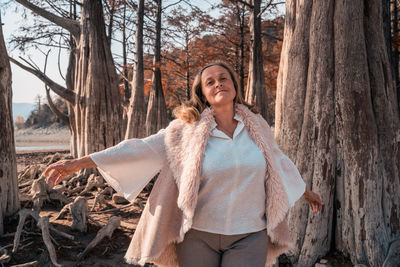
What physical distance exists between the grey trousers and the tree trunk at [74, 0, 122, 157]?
6.03 m

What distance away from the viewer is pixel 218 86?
6.79 ft

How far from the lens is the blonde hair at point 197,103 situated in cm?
210

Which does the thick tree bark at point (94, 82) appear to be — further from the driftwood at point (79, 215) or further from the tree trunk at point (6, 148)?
the driftwood at point (79, 215)

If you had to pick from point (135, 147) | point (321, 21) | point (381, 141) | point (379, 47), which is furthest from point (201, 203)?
point (379, 47)

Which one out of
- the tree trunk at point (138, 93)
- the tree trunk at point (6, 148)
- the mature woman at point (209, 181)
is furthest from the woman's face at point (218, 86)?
the tree trunk at point (138, 93)

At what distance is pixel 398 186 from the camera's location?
10.5 feet

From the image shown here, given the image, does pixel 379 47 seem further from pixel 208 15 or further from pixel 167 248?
pixel 208 15

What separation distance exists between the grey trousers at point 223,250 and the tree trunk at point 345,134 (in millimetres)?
1564

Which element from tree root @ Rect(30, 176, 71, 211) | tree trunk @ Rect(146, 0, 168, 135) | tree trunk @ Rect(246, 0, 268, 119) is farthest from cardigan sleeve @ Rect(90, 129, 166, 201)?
tree trunk @ Rect(146, 0, 168, 135)

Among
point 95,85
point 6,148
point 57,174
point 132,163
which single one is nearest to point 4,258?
point 6,148

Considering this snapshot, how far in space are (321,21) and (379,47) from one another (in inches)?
27.0

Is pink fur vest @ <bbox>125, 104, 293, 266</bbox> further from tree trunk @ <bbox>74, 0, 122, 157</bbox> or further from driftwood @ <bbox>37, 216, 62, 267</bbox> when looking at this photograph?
tree trunk @ <bbox>74, 0, 122, 157</bbox>

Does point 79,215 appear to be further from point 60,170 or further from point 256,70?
point 256,70

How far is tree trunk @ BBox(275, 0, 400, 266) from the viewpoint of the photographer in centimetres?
301
